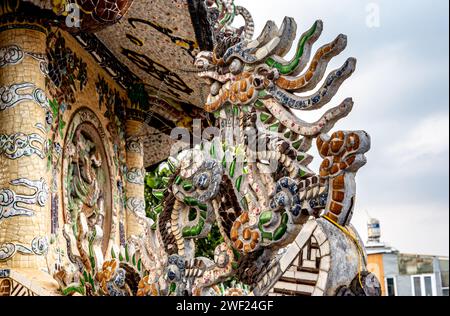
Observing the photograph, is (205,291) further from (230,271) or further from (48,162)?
(48,162)

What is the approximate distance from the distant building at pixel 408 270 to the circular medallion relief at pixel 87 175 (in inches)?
365

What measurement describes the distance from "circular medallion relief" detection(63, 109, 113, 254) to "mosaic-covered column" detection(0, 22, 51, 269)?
70cm

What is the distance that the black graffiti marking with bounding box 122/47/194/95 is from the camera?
359 inches

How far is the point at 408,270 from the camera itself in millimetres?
17438

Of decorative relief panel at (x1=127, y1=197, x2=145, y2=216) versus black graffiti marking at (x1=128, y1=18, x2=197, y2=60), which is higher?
black graffiti marking at (x1=128, y1=18, x2=197, y2=60)

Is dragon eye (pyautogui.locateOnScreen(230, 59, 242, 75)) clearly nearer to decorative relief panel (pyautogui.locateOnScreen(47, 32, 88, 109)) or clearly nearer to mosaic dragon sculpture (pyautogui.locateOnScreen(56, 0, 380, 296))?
mosaic dragon sculpture (pyautogui.locateOnScreen(56, 0, 380, 296))

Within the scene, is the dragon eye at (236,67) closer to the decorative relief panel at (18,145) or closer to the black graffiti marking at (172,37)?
the decorative relief panel at (18,145)

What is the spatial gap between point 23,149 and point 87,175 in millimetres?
1549

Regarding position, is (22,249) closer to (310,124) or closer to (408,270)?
(310,124)

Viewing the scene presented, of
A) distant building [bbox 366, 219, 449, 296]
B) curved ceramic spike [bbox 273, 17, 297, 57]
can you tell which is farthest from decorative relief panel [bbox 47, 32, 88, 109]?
distant building [bbox 366, 219, 449, 296]

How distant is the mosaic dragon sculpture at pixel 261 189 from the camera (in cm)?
439

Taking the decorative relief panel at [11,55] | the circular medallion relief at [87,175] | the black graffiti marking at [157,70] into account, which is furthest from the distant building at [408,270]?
the decorative relief panel at [11,55]

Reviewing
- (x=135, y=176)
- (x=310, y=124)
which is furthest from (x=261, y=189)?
(x=135, y=176)
